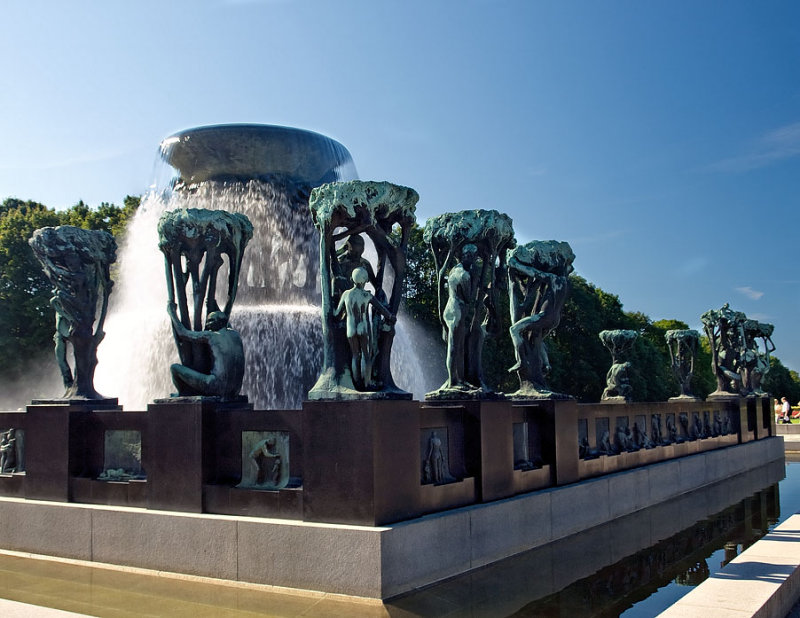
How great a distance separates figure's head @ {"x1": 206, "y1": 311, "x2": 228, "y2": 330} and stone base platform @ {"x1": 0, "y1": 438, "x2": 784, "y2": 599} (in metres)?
2.00

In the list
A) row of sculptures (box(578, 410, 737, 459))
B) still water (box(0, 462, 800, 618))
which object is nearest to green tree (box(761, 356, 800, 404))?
row of sculptures (box(578, 410, 737, 459))

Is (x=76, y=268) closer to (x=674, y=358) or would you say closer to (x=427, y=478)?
(x=427, y=478)

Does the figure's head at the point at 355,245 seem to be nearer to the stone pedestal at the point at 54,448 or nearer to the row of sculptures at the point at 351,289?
the row of sculptures at the point at 351,289

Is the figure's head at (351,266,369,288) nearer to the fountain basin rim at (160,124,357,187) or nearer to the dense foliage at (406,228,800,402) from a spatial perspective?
the fountain basin rim at (160,124,357,187)

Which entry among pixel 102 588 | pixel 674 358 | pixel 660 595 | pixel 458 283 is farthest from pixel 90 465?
pixel 674 358

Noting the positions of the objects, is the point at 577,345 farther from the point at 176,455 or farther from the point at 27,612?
the point at 27,612

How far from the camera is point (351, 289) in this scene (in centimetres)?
796

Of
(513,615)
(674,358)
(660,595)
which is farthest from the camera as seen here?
(674,358)

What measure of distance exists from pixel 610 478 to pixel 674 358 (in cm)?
1263

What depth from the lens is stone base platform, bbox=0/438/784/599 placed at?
6.77m

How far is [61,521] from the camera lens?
8.94 meters

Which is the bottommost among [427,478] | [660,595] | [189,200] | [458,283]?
[660,595]

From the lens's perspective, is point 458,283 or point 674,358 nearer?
point 458,283

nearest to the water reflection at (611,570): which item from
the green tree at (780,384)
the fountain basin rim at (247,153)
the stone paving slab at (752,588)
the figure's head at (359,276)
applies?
the stone paving slab at (752,588)
